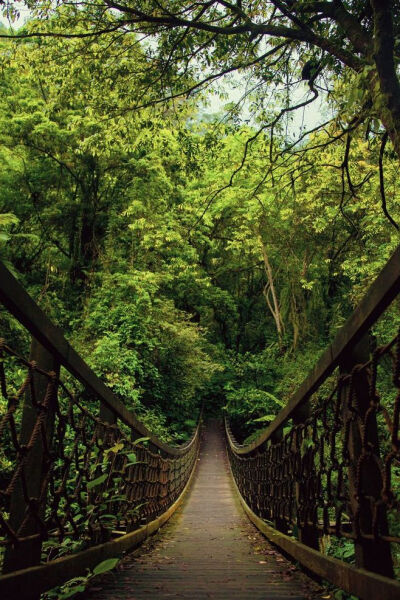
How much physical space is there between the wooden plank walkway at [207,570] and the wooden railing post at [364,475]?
65 cm

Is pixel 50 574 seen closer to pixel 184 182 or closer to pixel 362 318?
pixel 362 318

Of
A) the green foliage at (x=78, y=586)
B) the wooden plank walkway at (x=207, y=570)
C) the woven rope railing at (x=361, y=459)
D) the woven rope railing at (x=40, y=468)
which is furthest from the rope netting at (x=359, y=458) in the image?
the woven rope railing at (x=40, y=468)

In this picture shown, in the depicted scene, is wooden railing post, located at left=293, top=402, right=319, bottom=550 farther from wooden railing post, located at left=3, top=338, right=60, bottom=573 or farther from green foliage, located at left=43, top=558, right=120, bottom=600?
wooden railing post, located at left=3, top=338, right=60, bottom=573

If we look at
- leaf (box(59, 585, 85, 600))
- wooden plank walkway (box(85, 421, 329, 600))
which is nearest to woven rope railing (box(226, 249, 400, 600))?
wooden plank walkway (box(85, 421, 329, 600))

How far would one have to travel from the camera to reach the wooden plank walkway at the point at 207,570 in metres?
2.33

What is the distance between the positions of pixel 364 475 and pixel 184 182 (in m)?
16.1

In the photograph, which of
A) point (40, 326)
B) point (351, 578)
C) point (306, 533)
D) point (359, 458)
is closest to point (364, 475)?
point (359, 458)

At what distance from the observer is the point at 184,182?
1711 centimetres

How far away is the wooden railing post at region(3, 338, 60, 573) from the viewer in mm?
1680

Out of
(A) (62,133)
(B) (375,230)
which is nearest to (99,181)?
(A) (62,133)

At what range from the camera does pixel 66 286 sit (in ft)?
52.5

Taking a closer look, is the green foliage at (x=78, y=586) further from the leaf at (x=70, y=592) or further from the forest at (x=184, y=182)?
the forest at (x=184, y=182)

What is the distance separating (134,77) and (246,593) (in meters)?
5.56

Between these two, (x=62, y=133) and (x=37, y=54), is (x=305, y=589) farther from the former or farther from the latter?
(x=62, y=133)
